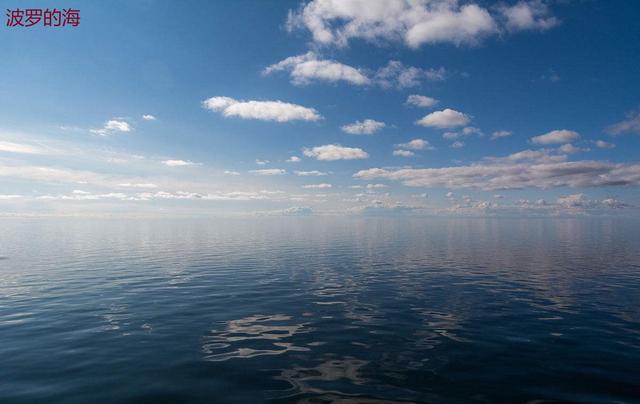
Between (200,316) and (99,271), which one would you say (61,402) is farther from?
(99,271)

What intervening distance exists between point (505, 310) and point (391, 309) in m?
8.35

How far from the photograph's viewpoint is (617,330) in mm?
20891

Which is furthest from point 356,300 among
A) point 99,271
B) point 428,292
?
point 99,271

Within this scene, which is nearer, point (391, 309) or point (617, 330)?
point (617, 330)

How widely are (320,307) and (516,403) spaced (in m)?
16.0

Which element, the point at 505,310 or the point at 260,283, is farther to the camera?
the point at 260,283

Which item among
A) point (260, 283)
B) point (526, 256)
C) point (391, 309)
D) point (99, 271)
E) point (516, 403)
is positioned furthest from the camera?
point (526, 256)

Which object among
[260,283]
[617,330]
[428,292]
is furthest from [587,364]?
[260,283]

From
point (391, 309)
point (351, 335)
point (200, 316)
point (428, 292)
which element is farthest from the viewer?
point (428, 292)

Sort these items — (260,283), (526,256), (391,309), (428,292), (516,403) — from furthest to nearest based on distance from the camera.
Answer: (526,256) → (260,283) → (428,292) → (391,309) → (516,403)

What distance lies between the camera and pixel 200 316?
24.3 meters

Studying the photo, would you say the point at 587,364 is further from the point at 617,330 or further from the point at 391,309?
the point at 391,309

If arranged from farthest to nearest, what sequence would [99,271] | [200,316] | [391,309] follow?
1. [99,271]
2. [391,309]
3. [200,316]

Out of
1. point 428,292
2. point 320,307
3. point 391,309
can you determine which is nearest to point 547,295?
point 428,292
